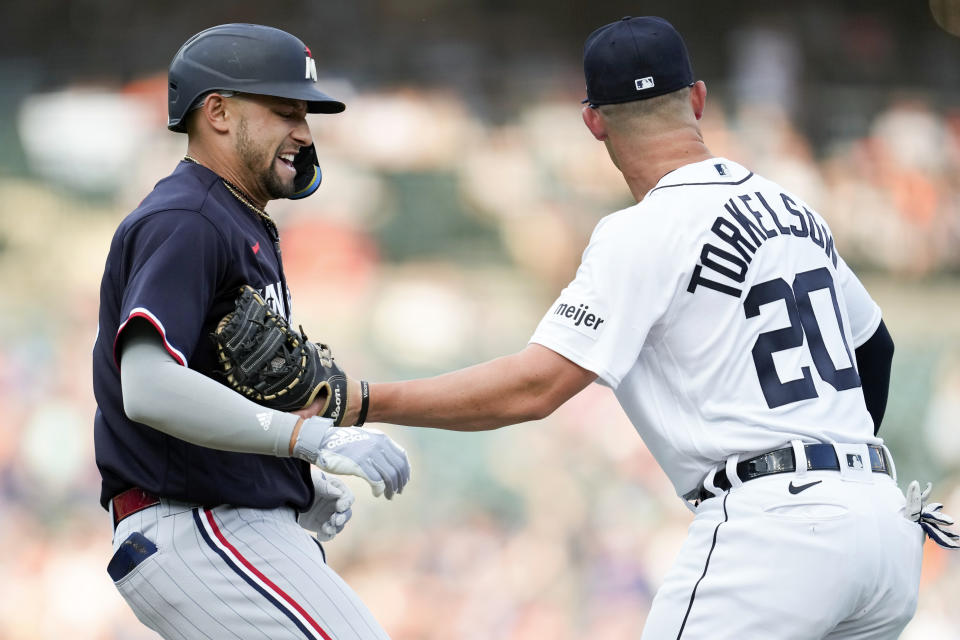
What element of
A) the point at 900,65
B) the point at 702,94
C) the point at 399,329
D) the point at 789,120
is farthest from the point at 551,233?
the point at 702,94

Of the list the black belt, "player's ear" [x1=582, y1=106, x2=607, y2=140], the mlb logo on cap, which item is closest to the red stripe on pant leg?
the black belt

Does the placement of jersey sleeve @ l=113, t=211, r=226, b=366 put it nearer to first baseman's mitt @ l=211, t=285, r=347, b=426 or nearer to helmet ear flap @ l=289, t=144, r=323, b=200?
first baseman's mitt @ l=211, t=285, r=347, b=426

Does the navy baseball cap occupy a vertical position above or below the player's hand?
above

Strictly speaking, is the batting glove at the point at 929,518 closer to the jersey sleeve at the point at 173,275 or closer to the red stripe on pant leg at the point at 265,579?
the red stripe on pant leg at the point at 265,579

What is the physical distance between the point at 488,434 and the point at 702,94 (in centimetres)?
456

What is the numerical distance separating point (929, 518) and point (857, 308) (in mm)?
644

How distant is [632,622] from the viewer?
7.20 meters

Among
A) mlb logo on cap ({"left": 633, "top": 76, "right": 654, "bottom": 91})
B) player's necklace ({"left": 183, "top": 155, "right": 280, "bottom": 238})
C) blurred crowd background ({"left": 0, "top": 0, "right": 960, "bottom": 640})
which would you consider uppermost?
mlb logo on cap ({"left": 633, "top": 76, "right": 654, "bottom": 91})

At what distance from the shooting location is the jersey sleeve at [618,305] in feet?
9.00

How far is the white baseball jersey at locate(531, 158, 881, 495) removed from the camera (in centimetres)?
274

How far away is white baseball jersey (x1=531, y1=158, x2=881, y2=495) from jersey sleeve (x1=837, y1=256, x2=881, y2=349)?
0.35 m

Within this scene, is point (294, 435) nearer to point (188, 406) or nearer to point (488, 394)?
point (188, 406)

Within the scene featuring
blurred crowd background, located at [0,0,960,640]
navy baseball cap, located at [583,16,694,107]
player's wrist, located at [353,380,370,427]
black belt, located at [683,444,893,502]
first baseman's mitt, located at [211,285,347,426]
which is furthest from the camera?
blurred crowd background, located at [0,0,960,640]

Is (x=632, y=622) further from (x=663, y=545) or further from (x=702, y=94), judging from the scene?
(x=702, y=94)
